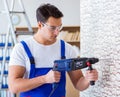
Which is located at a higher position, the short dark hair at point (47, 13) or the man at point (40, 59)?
the short dark hair at point (47, 13)

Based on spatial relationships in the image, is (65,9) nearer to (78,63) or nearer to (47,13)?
(47,13)

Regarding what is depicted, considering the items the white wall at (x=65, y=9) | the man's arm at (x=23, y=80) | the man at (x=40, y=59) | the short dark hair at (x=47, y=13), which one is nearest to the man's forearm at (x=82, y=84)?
the man at (x=40, y=59)

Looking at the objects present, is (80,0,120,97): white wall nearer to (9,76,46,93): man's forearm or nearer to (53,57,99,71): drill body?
(53,57,99,71): drill body

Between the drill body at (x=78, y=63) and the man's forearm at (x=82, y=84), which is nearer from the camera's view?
the drill body at (x=78, y=63)

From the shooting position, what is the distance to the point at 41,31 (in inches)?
56.2

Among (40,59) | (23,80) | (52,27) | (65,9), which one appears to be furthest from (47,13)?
(65,9)

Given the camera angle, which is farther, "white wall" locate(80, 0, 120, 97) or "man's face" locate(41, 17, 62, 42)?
"man's face" locate(41, 17, 62, 42)

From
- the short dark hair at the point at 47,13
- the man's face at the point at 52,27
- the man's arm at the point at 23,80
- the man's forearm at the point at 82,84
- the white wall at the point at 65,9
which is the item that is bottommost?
the man's forearm at the point at 82,84

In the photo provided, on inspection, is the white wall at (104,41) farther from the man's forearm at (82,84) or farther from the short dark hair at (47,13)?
the short dark hair at (47,13)

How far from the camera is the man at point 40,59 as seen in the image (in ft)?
4.41

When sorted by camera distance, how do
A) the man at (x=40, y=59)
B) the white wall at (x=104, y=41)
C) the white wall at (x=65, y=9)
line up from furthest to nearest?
1. the white wall at (x=65, y=9)
2. the man at (x=40, y=59)
3. the white wall at (x=104, y=41)

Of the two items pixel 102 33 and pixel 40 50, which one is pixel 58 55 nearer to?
pixel 40 50

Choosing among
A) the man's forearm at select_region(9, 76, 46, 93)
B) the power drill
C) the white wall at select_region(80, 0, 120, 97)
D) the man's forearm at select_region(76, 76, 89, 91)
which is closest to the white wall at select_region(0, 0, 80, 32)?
the white wall at select_region(80, 0, 120, 97)

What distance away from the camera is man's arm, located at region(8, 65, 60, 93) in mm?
1257
